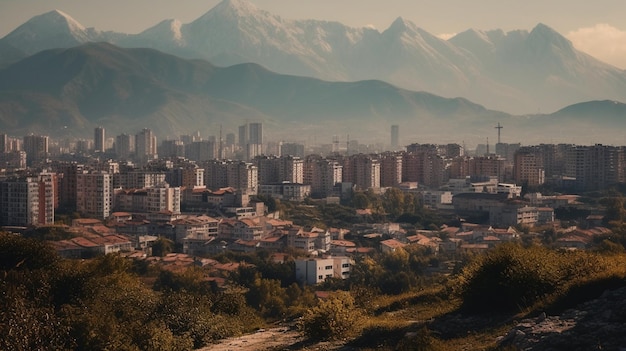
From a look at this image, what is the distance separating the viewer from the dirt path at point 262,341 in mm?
8664

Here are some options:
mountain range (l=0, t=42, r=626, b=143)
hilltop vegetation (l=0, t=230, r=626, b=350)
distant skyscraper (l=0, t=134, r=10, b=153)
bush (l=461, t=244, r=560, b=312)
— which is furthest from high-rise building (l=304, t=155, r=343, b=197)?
mountain range (l=0, t=42, r=626, b=143)

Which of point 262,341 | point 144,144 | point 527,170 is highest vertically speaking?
point 144,144

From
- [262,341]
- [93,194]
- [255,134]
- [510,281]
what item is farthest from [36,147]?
[510,281]

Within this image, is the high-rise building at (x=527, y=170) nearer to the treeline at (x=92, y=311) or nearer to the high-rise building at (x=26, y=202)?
the high-rise building at (x=26, y=202)

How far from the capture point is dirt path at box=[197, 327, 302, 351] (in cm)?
866

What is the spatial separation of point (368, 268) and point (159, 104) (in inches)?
5098

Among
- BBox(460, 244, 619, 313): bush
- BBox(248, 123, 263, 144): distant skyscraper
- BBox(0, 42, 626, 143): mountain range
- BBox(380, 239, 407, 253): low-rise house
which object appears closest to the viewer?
BBox(460, 244, 619, 313): bush

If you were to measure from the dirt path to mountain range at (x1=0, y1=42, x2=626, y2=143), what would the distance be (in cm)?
10358

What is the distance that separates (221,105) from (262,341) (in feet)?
489

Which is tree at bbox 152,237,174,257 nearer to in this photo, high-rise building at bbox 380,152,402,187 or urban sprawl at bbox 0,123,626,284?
urban sprawl at bbox 0,123,626,284

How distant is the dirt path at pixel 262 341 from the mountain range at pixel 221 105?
103584 mm

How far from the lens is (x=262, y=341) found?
907cm

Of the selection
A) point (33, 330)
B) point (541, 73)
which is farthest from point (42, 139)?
point (541, 73)

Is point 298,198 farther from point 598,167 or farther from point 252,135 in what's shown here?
point 252,135
